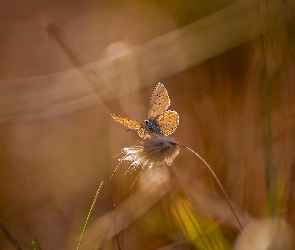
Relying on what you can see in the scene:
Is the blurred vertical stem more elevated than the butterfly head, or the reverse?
the butterfly head

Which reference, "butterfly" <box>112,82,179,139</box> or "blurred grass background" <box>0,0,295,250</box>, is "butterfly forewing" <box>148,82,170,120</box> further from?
"blurred grass background" <box>0,0,295,250</box>

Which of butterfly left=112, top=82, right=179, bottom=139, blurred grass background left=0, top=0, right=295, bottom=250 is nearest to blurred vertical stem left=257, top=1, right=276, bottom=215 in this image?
blurred grass background left=0, top=0, right=295, bottom=250

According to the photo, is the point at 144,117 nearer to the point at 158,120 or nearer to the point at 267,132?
the point at 158,120

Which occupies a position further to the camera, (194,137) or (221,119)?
(194,137)

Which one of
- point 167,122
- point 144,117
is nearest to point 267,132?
point 167,122

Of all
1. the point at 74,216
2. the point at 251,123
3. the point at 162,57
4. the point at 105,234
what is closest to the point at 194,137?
the point at 162,57

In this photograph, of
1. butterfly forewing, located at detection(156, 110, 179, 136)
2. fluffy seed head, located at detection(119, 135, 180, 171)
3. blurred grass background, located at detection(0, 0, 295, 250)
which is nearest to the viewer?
fluffy seed head, located at detection(119, 135, 180, 171)

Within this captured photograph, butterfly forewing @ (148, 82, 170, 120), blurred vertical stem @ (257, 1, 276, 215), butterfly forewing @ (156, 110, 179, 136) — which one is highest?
butterfly forewing @ (148, 82, 170, 120)

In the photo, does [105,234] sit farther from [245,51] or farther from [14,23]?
[14,23]
